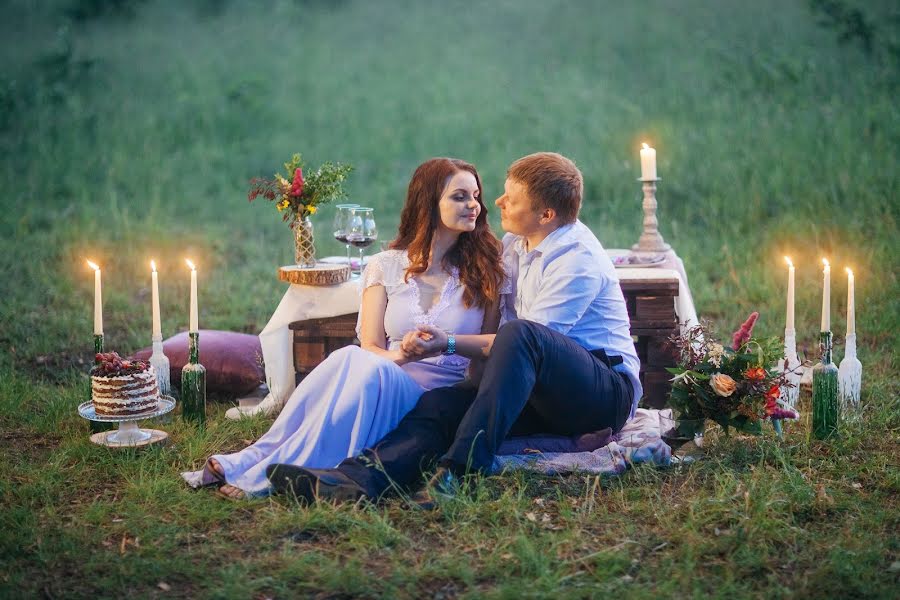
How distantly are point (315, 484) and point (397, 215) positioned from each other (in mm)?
6287

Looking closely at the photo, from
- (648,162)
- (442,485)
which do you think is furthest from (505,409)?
(648,162)

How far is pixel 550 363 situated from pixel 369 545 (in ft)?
2.97

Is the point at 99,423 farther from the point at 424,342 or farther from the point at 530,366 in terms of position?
the point at 530,366

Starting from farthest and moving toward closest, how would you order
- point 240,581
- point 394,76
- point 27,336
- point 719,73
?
point 394,76, point 719,73, point 27,336, point 240,581

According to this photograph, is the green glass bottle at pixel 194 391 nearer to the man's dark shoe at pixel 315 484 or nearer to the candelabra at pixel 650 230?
the man's dark shoe at pixel 315 484

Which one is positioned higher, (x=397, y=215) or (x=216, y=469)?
(x=397, y=215)

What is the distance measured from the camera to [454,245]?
420 centimetres

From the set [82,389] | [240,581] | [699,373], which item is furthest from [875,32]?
[240,581]

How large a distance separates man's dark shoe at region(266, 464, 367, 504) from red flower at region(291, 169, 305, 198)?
1.44m

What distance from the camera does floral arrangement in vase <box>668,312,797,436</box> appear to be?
3945 mm

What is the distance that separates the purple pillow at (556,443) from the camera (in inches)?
156

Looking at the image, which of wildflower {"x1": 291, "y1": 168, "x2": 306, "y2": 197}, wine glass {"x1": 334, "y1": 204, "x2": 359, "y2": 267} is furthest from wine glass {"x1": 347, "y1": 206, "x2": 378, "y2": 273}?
wildflower {"x1": 291, "y1": 168, "x2": 306, "y2": 197}

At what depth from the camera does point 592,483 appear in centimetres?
384

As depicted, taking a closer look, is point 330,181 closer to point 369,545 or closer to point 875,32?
point 369,545
